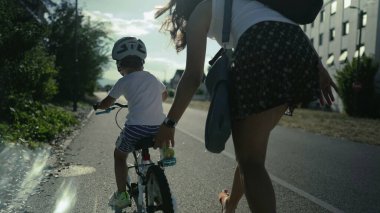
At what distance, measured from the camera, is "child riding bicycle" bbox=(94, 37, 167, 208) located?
150 inches

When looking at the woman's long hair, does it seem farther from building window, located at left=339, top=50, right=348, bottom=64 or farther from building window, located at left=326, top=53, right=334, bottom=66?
building window, located at left=326, top=53, right=334, bottom=66

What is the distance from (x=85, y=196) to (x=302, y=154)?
5406mm

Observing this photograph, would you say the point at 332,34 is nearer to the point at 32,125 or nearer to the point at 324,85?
the point at 32,125

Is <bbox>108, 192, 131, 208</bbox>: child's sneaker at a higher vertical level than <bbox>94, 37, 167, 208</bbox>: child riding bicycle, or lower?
lower

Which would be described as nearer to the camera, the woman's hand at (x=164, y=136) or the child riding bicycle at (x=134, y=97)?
the woman's hand at (x=164, y=136)

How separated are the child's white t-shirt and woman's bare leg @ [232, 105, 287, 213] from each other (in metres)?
1.48

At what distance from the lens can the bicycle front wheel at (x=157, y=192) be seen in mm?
3271

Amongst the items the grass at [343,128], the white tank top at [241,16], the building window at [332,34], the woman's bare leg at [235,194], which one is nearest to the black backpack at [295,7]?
the white tank top at [241,16]

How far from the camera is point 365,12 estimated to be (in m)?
37.6

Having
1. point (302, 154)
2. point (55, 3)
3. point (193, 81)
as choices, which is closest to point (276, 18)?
point (193, 81)

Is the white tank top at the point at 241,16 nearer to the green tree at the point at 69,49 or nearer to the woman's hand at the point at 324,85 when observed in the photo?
the woman's hand at the point at 324,85

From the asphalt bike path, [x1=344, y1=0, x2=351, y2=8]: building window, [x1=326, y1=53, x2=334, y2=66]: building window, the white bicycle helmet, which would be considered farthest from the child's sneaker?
[x1=326, y1=53, x2=334, y2=66]: building window

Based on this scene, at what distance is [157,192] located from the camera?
3414 mm

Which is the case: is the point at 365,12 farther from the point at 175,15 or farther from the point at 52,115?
the point at 175,15
